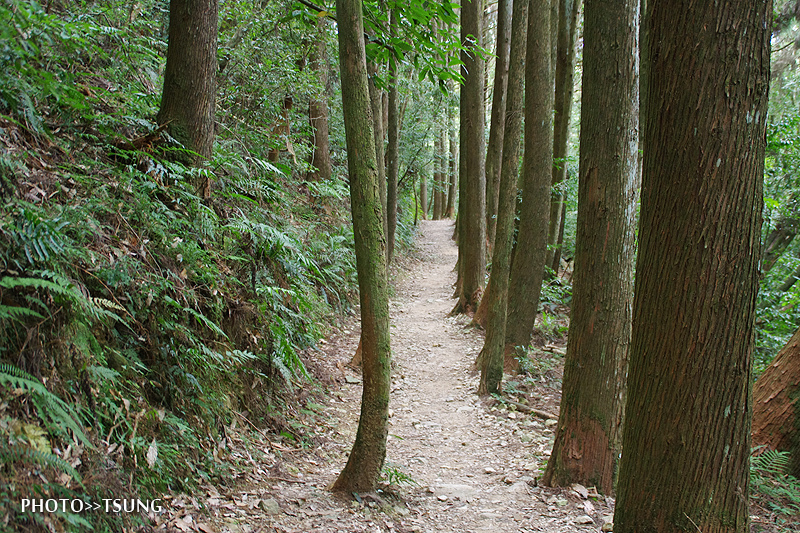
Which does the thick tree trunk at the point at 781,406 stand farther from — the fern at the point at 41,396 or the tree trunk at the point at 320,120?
the tree trunk at the point at 320,120

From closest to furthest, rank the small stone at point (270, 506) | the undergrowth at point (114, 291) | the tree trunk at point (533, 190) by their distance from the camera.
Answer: the undergrowth at point (114, 291) → the small stone at point (270, 506) → the tree trunk at point (533, 190)

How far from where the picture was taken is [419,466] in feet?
16.9

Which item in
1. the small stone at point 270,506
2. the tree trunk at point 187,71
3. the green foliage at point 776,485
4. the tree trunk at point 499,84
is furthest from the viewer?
the tree trunk at point 499,84

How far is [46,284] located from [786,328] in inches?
404

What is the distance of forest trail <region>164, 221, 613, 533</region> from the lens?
3629 mm

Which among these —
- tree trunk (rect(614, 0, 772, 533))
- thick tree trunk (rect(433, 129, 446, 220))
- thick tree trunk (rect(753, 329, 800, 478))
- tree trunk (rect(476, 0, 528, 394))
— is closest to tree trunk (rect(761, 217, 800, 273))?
thick tree trunk (rect(753, 329, 800, 478))

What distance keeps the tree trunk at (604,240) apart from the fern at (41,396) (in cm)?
406

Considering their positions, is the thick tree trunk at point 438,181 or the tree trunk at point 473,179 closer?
the tree trunk at point 473,179

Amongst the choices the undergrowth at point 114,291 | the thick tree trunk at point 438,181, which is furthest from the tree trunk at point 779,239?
the thick tree trunk at point 438,181

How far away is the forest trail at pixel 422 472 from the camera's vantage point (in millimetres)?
3629

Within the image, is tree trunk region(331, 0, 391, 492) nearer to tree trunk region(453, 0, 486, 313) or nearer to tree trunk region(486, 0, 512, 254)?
tree trunk region(486, 0, 512, 254)

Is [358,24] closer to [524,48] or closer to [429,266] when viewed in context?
[524,48]

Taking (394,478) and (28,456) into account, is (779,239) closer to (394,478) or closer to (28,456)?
(394,478)

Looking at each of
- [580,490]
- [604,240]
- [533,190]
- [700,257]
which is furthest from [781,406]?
[533,190]
